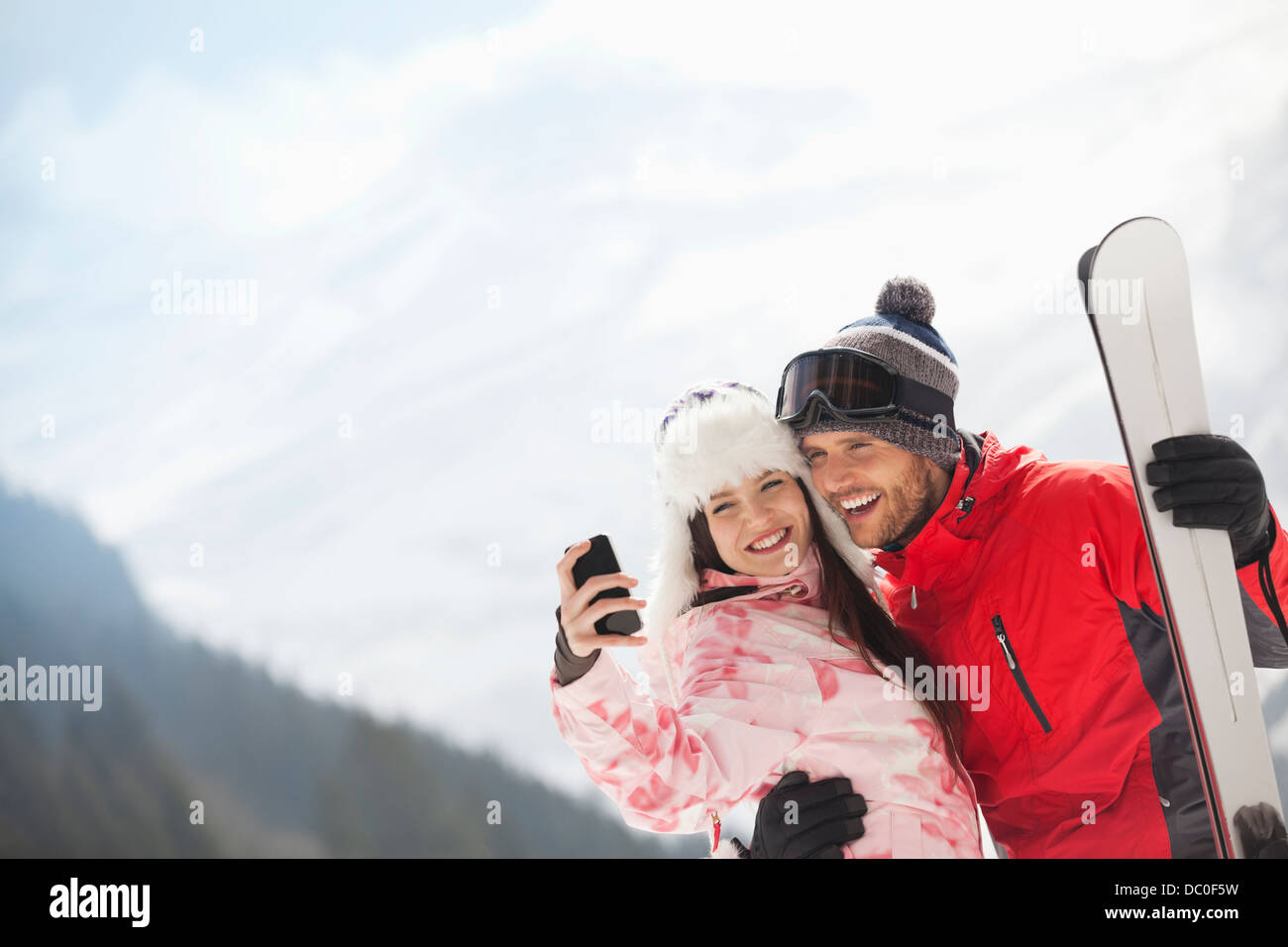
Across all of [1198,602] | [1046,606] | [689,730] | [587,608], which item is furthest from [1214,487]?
[587,608]

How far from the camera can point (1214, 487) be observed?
1.93 metres

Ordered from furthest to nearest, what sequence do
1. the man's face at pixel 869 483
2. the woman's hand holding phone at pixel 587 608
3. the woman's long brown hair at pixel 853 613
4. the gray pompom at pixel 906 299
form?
the gray pompom at pixel 906 299
the man's face at pixel 869 483
the woman's long brown hair at pixel 853 613
the woman's hand holding phone at pixel 587 608

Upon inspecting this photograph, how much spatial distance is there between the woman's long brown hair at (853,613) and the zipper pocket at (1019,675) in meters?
0.14

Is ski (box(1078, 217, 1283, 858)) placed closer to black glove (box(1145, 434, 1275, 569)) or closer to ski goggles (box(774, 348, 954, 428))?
black glove (box(1145, 434, 1275, 569))

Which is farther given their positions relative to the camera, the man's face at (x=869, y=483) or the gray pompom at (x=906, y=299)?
the gray pompom at (x=906, y=299)

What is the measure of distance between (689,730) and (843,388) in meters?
0.89

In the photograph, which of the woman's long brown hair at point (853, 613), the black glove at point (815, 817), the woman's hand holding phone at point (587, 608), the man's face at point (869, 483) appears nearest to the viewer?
the woman's hand holding phone at point (587, 608)

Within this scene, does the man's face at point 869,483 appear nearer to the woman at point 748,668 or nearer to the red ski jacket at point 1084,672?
the woman at point 748,668

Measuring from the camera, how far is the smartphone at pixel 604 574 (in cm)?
163

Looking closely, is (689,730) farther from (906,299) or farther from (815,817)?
(906,299)

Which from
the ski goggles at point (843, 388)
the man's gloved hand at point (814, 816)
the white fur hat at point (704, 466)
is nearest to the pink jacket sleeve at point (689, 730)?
the man's gloved hand at point (814, 816)

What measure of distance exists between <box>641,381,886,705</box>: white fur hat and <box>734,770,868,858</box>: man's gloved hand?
413 mm
